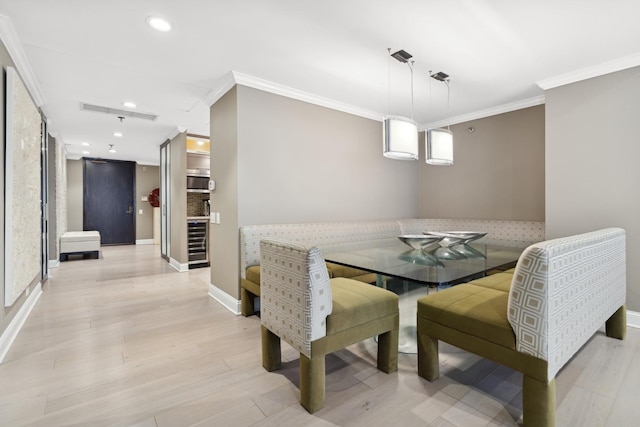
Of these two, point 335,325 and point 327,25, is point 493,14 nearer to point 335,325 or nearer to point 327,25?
point 327,25

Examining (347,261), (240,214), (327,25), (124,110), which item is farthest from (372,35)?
(124,110)

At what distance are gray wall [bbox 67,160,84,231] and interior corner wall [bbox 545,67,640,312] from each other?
10235 millimetres

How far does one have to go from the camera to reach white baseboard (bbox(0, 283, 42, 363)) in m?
2.32

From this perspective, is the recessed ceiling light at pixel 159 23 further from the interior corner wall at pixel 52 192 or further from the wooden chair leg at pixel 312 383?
the interior corner wall at pixel 52 192

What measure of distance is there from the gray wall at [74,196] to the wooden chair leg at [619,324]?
10.6 m

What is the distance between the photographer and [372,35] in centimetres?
242

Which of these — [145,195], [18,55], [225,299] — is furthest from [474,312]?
[145,195]

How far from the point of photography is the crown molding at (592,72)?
2770 mm

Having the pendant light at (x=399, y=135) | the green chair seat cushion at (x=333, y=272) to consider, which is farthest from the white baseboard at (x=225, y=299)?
the pendant light at (x=399, y=135)

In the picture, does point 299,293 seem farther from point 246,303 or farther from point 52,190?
point 52,190

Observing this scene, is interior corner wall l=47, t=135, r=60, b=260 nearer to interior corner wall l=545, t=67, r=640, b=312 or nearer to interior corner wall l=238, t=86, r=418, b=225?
interior corner wall l=238, t=86, r=418, b=225

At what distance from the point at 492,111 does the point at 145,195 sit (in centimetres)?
907

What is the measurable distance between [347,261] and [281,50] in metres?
1.89

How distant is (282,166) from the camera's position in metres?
3.53
